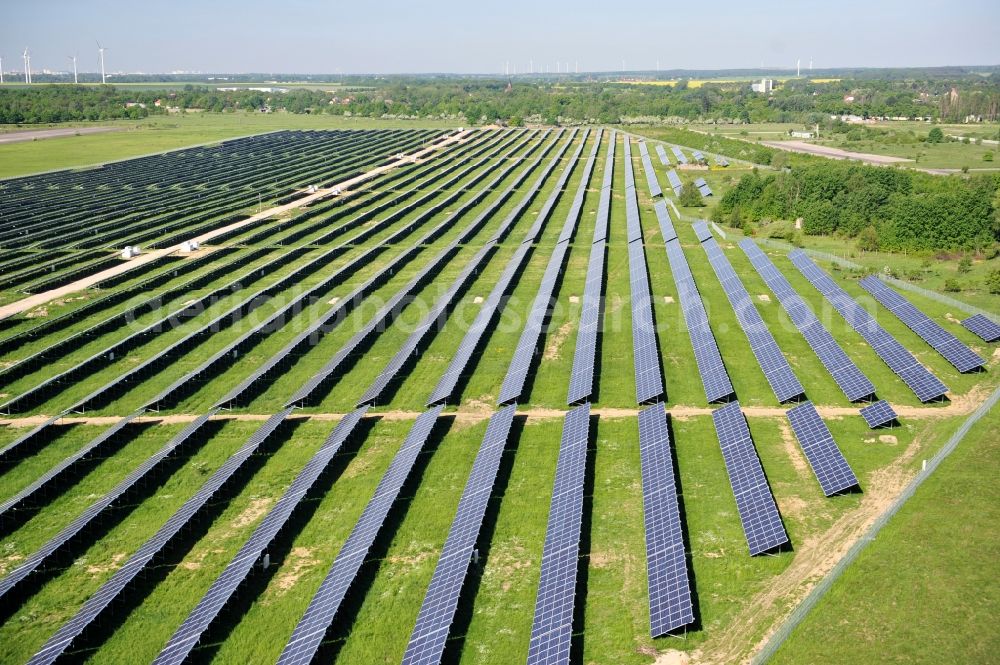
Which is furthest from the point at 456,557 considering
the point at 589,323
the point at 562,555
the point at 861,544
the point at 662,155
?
the point at 662,155

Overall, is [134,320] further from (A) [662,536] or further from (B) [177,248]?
(A) [662,536]

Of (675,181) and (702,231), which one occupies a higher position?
(675,181)

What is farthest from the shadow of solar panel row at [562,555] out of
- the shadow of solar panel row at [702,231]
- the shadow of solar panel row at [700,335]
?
the shadow of solar panel row at [702,231]

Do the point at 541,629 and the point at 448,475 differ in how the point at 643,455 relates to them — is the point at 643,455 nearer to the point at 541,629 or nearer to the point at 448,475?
the point at 448,475

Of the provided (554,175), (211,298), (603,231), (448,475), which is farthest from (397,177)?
(448,475)

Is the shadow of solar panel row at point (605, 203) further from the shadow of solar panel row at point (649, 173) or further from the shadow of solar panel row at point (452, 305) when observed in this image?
the shadow of solar panel row at point (452, 305)
